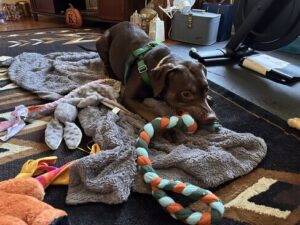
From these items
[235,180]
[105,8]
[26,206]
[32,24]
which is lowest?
[32,24]

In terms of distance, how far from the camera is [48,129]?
1453 mm

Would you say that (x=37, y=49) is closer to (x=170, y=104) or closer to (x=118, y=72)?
(x=118, y=72)

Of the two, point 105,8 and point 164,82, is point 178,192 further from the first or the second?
point 105,8

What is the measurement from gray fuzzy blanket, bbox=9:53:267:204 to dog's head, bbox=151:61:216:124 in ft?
0.34

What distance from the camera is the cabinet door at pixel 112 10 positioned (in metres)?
3.57

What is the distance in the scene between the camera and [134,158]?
1.21 meters

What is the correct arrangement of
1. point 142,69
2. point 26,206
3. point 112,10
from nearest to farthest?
point 26,206, point 142,69, point 112,10

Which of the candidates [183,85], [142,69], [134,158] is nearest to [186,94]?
[183,85]

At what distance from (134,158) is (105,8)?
3046 mm

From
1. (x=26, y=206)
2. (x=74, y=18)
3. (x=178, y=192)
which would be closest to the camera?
(x=26, y=206)

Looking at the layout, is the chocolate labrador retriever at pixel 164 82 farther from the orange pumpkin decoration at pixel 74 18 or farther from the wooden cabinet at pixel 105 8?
the orange pumpkin decoration at pixel 74 18

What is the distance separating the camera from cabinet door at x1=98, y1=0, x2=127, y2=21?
357 cm

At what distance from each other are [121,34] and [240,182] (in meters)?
1.40

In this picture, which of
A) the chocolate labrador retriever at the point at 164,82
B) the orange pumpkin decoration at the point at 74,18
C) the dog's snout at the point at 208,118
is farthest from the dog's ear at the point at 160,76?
the orange pumpkin decoration at the point at 74,18
